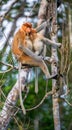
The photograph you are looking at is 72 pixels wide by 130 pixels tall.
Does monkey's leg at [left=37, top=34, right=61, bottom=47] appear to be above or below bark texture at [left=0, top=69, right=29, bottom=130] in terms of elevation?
above

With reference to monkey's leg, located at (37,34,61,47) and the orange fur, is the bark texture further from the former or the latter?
monkey's leg, located at (37,34,61,47)

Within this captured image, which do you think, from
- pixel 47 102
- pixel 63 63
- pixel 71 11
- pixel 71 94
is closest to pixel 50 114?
pixel 47 102

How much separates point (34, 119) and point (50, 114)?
1.97 ft

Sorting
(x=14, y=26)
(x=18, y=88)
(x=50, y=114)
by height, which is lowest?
(x=50, y=114)

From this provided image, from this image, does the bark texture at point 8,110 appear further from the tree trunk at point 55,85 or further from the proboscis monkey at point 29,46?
the tree trunk at point 55,85

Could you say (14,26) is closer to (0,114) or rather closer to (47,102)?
(47,102)

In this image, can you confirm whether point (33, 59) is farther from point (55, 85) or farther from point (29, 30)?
point (55, 85)

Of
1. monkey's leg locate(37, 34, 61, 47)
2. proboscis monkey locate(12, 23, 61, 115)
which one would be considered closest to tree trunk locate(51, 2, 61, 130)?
monkey's leg locate(37, 34, 61, 47)

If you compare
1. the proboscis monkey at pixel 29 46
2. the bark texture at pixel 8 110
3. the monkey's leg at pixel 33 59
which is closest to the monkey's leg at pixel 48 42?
the proboscis monkey at pixel 29 46

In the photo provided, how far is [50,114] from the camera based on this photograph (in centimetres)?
816

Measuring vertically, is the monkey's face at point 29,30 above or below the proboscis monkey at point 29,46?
above

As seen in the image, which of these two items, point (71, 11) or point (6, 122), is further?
point (71, 11)

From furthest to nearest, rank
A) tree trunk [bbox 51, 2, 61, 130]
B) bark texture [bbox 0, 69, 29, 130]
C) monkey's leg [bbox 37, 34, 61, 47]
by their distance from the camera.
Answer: bark texture [bbox 0, 69, 29, 130] < monkey's leg [bbox 37, 34, 61, 47] < tree trunk [bbox 51, 2, 61, 130]

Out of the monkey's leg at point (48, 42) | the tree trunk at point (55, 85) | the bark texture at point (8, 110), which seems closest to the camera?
the tree trunk at point (55, 85)
